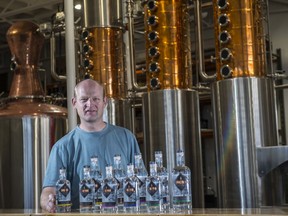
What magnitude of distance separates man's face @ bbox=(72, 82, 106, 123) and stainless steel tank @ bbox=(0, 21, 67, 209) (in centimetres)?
202

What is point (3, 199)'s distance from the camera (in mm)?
4828

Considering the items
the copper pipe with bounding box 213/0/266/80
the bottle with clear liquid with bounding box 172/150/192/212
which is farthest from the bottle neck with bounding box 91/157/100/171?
the copper pipe with bounding box 213/0/266/80

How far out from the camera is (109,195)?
98.3 inches

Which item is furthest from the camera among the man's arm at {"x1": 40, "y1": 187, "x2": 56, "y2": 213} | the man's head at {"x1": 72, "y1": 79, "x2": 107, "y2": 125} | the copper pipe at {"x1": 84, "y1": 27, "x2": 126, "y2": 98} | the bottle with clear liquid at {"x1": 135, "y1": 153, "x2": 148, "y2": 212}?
the copper pipe at {"x1": 84, "y1": 27, "x2": 126, "y2": 98}

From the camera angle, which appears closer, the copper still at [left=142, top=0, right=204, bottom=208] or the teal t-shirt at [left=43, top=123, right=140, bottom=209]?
the teal t-shirt at [left=43, top=123, right=140, bottom=209]

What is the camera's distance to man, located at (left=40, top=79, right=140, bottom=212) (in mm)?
2873

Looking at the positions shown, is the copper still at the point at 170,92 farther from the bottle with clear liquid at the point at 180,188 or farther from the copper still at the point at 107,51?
the bottle with clear liquid at the point at 180,188

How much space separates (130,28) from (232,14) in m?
1.22

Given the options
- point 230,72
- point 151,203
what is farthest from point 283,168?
point 151,203

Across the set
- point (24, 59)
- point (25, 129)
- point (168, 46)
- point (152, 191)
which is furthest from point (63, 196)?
point (24, 59)

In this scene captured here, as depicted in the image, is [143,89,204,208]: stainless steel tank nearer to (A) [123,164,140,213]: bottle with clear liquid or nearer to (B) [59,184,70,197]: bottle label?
(B) [59,184,70,197]: bottle label

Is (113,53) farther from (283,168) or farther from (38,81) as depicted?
(283,168)

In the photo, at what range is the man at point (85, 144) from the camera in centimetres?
287

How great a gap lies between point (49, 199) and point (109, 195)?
0.42 metres
